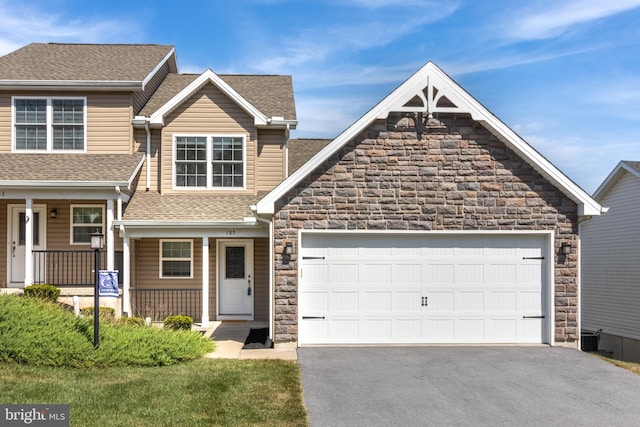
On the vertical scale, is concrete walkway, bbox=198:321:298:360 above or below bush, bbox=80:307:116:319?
below

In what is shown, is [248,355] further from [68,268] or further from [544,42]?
[544,42]

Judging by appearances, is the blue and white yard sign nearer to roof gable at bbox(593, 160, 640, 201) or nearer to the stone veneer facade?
the stone veneer facade

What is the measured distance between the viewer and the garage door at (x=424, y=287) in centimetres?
1270

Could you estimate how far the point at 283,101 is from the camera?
18.5 meters

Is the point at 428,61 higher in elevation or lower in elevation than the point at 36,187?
higher

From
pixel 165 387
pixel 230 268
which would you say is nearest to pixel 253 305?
pixel 230 268

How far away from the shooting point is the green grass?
7801 millimetres

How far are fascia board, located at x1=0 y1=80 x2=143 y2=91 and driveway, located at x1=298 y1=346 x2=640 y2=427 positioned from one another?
9.27 meters

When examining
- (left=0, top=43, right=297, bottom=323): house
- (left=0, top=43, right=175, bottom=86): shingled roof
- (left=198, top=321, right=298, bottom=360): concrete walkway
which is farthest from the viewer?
(left=0, top=43, right=175, bottom=86): shingled roof

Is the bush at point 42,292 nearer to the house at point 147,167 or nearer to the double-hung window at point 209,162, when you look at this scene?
the house at point 147,167

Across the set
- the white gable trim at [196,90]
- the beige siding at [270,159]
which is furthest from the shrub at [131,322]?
the white gable trim at [196,90]

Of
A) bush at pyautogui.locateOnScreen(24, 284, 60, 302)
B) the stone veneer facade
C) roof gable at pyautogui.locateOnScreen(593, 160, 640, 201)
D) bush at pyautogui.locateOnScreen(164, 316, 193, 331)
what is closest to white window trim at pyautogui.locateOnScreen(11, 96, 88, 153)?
bush at pyautogui.locateOnScreen(24, 284, 60, 302)

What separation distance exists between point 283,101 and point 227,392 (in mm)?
11278

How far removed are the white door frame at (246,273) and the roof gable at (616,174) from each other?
43.5 ft
